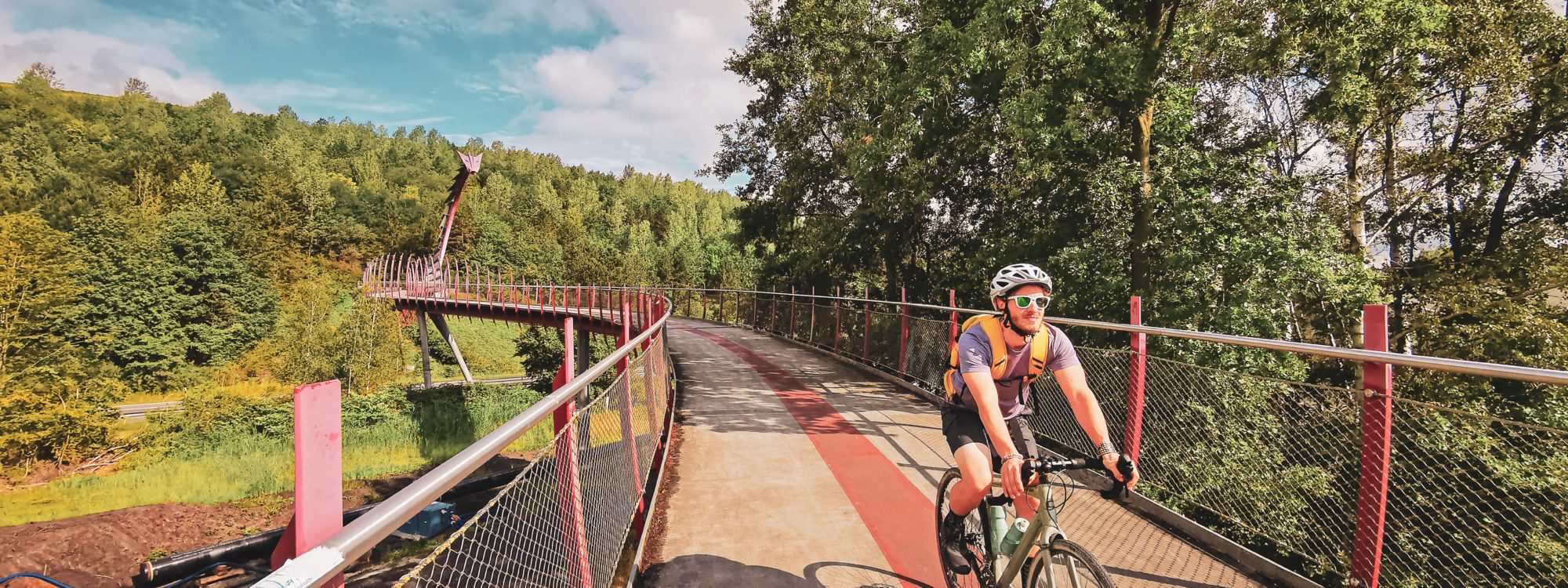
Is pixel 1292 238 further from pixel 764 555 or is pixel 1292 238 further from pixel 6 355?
pixel 6 355

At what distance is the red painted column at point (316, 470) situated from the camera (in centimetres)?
112

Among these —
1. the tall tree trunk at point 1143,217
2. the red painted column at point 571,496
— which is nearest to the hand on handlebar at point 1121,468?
the red painted column at point 571,496

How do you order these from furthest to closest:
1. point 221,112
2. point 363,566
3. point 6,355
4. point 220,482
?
point 221,112 → point 6,355 → point 220,482 → point 363,566

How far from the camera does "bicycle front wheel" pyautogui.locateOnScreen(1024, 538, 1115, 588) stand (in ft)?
7.79

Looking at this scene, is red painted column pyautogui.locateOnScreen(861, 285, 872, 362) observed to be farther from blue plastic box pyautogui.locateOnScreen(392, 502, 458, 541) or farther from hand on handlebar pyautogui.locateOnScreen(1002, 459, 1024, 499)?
hand on handlebar pyautogui.locateOnScreen(1002, 459, 1024, 499)

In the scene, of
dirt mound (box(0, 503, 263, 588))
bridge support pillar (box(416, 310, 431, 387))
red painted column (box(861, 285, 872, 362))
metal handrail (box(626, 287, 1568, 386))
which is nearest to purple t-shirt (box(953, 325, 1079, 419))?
metal handrail (box(626, 287, 1568, 386))

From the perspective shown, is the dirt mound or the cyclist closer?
the cyclist

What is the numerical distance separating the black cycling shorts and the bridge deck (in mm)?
1328

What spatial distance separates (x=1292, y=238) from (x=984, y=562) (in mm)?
9513

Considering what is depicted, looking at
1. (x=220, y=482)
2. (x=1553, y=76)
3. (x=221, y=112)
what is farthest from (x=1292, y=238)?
(x=221, y=112)

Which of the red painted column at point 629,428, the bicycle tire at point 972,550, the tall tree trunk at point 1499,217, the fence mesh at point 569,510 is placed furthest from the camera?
the tall tree trunk at point 1499,217

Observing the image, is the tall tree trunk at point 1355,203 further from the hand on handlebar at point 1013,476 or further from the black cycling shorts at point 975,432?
the hand on handlebar at point 1013,476

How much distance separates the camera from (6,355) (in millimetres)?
26219

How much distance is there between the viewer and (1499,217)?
1504cm
